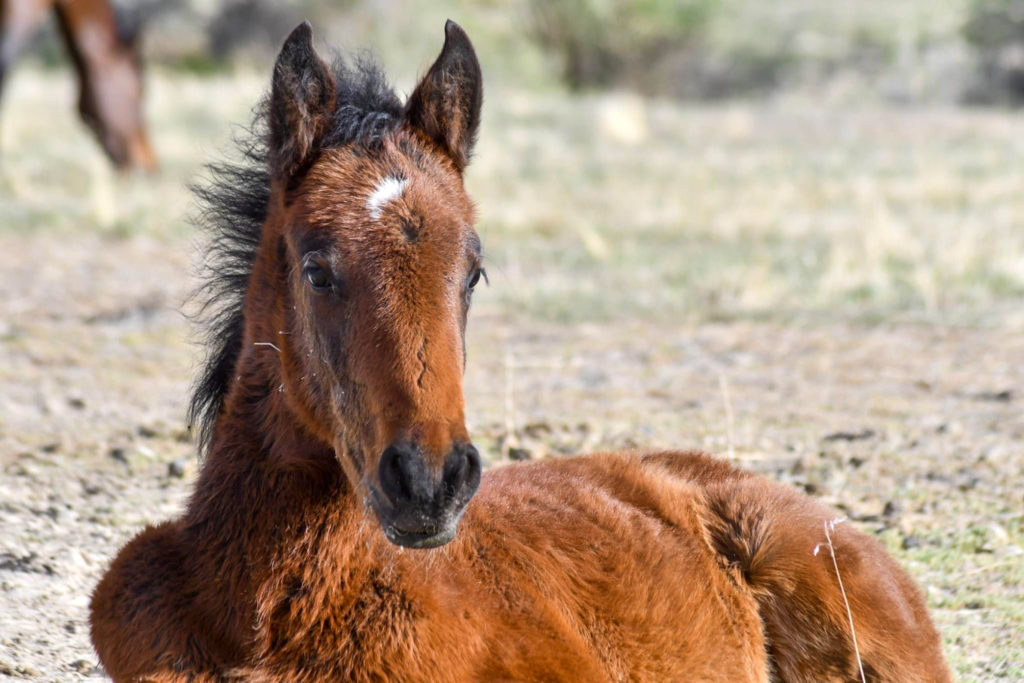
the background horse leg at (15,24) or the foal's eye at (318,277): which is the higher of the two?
the background horse leg at (15,24)

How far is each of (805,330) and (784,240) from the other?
11.8 ft

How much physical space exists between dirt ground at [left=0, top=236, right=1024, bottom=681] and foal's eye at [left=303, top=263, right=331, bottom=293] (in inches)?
71.4

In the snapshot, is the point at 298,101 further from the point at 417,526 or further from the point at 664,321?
the point at 664,321

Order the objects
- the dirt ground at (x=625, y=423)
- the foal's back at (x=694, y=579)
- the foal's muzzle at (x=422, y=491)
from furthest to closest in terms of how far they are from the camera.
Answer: the dirt ground at (x=625, y=423)
the foal's back at (x=694, y=579)
the foal's muzzle at (x=422, y=491)

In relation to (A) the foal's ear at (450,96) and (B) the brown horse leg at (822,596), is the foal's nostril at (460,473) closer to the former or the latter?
(A) the foal's ear at (450,96)

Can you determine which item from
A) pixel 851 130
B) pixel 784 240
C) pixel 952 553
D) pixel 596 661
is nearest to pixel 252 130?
pixel 596 661

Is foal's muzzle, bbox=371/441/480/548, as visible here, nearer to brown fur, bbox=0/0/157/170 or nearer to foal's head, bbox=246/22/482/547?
foal's head, bbox=246/22/482/547

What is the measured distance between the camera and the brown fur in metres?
15.1

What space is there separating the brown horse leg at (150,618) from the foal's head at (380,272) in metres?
0.56

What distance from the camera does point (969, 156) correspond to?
16922 millimetres

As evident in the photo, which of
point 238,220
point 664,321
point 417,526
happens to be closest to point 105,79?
point 664,321

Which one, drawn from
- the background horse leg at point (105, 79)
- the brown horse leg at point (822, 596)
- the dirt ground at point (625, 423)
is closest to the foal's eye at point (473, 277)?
the brown horse leg at point (822, 596)

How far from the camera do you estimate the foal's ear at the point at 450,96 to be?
359 cm

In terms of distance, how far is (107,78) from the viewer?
50.1 feet
